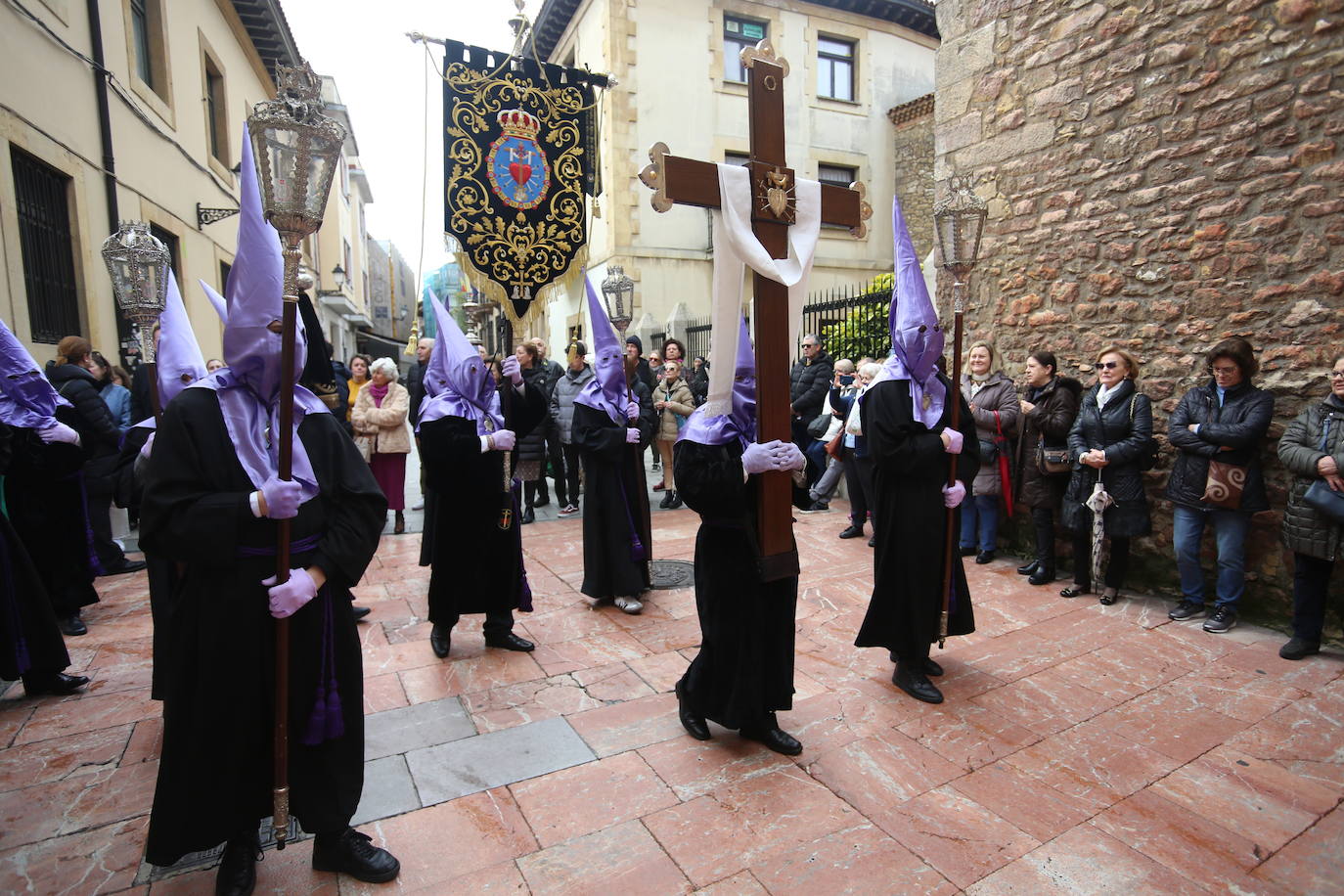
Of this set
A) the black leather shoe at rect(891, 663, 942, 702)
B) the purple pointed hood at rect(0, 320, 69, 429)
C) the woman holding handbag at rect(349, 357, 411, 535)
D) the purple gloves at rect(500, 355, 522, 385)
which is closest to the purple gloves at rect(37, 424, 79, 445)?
the purple pointed hood at rect(0, 320, 69, 429)

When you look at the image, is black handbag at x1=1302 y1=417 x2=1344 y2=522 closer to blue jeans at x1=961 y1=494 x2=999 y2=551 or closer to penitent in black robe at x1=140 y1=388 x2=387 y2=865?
blue jeans at x1=961 y1=494 x2=999 y2=551

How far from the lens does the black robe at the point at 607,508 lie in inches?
207

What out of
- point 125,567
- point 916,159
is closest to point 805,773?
point 125,567

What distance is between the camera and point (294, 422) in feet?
7.95

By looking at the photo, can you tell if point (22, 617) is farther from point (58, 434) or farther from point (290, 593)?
point (290, 593)

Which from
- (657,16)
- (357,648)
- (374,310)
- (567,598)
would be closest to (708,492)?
(357,648)

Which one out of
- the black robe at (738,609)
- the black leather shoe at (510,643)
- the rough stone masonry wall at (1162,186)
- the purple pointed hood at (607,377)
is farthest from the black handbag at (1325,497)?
the black leather shoe at (510,643)

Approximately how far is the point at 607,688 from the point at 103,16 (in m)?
9.91

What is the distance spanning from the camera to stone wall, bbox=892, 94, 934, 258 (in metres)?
18.1

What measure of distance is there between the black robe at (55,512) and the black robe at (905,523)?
4934 millimetres

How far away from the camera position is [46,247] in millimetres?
7543

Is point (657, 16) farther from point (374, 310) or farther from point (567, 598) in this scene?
point (374, 310)

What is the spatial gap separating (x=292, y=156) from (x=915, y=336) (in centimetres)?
282

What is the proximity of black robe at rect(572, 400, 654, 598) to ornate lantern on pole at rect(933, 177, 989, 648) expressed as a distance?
86.5 inches
